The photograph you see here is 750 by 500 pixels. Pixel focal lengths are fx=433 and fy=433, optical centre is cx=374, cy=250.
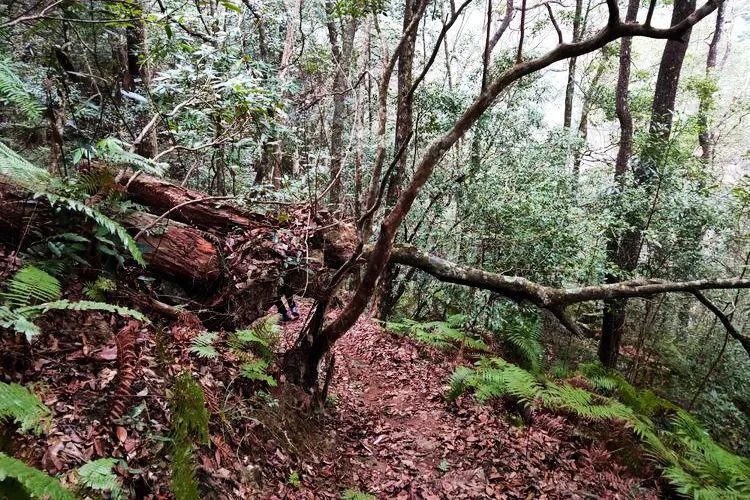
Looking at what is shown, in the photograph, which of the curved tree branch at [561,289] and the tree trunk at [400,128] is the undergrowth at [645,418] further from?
the tree trunk at [400,128]

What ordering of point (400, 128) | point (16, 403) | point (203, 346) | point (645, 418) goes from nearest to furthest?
point (16, 403), point (203, 346), point (645, 418), point (400, 128)

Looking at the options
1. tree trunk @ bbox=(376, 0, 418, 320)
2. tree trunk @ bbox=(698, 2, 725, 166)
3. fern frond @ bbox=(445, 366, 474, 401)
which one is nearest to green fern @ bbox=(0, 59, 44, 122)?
tree trunk @ bbox=(376, 0, 418, 320)

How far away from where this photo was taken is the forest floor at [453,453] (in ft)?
14.7

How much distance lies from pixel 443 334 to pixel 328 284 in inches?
136

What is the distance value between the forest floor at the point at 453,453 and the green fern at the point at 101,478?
145 centimetres

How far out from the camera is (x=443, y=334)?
7.59 metres

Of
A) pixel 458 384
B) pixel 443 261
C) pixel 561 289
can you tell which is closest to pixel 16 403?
pixel 443 261

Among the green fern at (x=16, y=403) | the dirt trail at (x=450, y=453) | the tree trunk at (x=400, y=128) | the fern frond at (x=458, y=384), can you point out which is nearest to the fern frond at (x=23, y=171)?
the green fern at (x=16, y=403)

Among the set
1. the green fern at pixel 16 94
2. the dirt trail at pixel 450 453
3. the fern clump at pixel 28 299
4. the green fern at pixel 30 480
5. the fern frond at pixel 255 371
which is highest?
the green fern at pixel 16 94

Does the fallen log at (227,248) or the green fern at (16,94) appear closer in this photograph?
the green fern at (16,94)

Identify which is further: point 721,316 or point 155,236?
point 721,316

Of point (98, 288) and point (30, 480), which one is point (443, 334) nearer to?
point (98, 288)

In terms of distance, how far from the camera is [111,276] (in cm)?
386

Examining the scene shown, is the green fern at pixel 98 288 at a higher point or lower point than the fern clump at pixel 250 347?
higher
